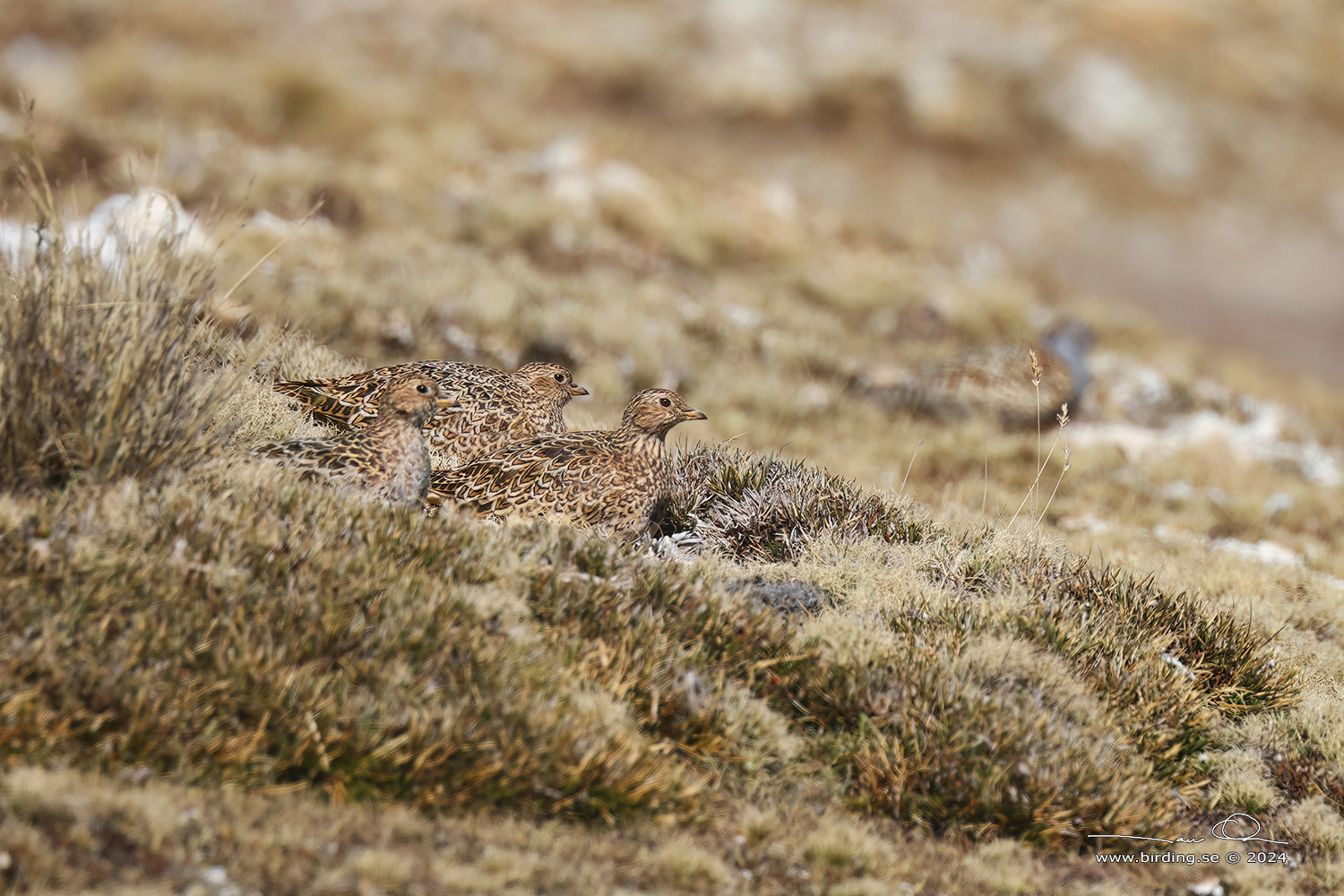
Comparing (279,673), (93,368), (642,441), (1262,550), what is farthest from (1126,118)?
(279,673)

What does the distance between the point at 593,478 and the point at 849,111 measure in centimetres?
2653

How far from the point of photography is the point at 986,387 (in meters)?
14.4

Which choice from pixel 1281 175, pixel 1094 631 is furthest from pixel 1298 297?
pixel 1094 631

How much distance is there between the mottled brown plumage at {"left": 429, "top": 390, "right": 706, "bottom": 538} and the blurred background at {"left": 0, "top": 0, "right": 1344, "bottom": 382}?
36.3ft

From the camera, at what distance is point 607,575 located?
5.31m

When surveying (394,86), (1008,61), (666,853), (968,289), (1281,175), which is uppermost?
(1008,61)

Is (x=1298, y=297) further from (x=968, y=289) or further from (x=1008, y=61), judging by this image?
(x=1008, y=61)

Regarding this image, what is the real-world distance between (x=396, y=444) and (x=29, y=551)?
5.85ft

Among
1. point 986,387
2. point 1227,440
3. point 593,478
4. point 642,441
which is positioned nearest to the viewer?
point 593,478

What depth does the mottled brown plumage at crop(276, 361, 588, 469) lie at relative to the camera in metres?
6.83
